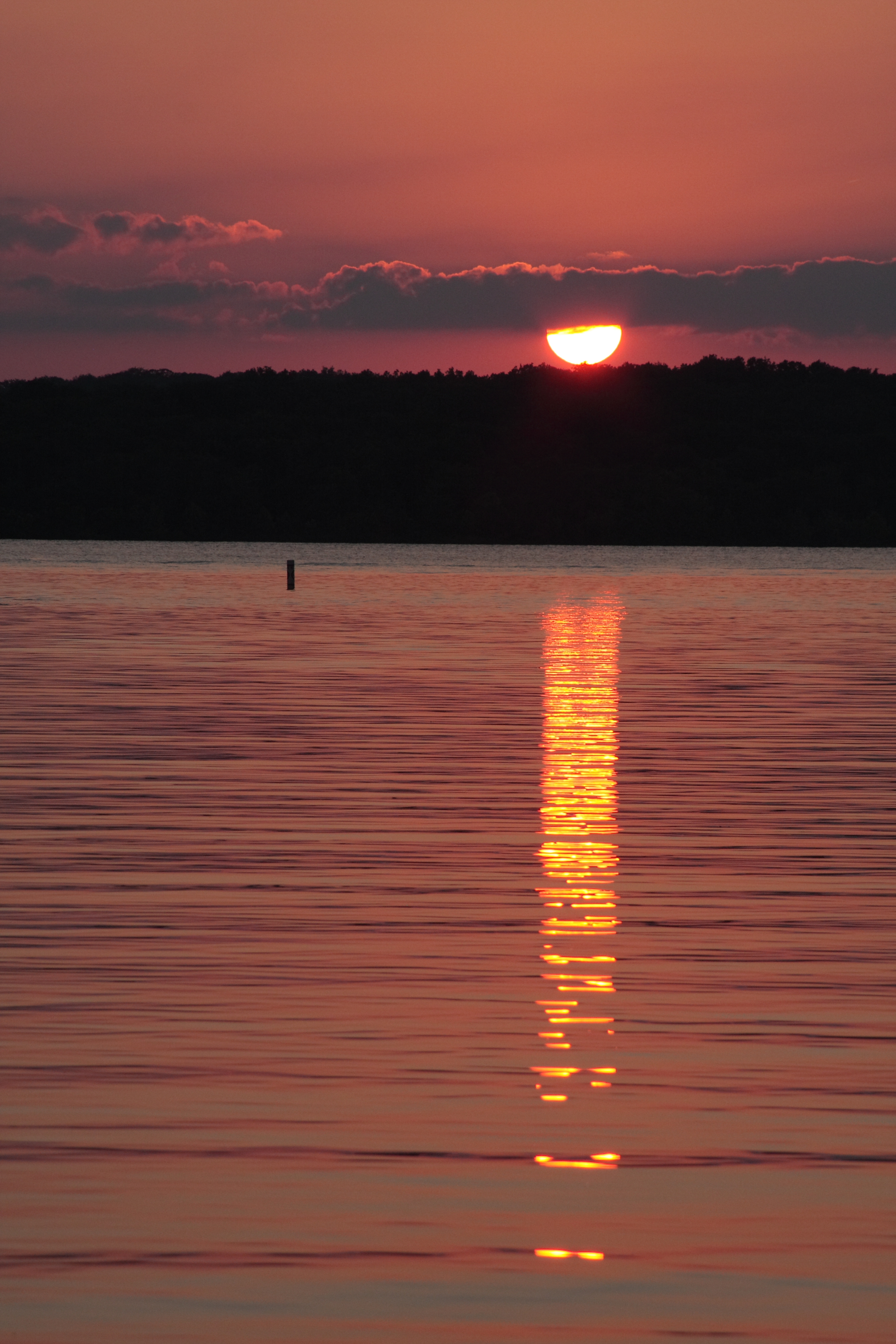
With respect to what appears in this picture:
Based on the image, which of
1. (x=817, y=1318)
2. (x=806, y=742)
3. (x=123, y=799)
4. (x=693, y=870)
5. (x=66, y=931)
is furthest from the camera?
(x=806, y=742)

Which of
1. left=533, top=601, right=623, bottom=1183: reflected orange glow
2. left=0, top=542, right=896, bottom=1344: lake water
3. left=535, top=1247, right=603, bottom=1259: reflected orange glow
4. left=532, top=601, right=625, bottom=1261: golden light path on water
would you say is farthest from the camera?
left=533, top=601, right=623, bottom=1183: reflected orange glow

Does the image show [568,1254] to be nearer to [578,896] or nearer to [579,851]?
[578,896]

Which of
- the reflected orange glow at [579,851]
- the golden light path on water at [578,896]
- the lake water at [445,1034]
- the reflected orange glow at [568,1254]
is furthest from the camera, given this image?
the reflected orange glow at [579,851]

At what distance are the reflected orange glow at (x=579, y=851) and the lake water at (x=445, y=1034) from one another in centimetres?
5

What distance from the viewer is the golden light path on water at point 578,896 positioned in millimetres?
9789

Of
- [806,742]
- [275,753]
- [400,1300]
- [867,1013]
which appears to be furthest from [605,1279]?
[806,742]

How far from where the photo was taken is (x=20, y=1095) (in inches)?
367

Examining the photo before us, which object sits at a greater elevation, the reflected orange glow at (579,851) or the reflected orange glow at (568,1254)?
the reflected orange glow at (579,851)

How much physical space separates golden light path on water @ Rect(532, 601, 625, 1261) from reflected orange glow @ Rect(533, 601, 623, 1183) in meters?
0.01

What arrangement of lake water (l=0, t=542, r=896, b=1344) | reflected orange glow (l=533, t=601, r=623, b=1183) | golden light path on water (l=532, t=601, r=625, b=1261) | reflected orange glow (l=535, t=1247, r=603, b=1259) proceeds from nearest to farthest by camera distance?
lake water (l=0, t=542, r=896, b=1344) < reflected orange glow (l=535, t=1247, r=603, b=1259) < golden light path on water (l=532, t=601, r=625, b=1261) < reflected orange glow (l=533, t=601, r=623, b=1183)

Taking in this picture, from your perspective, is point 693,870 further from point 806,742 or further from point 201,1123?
point 806,742

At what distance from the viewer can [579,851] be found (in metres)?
17.1

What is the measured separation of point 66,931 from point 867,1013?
16.1 feet

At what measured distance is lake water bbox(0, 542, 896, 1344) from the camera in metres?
7.19
